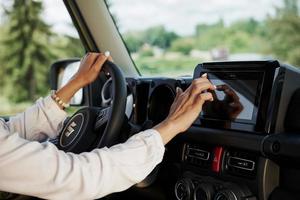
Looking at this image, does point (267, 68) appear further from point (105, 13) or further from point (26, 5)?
point (26, 5)

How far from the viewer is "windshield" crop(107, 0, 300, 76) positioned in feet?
6.42

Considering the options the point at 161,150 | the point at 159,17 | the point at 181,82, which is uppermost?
the point at 159,17

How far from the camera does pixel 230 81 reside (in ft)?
4.76

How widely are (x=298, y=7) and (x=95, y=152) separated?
1258 mm

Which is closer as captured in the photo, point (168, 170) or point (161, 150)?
point (161, 150)

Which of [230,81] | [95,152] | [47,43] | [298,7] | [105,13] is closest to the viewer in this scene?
[95,152]

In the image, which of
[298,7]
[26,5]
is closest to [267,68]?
[298,7]

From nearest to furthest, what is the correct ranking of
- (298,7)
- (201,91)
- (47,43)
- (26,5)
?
1. (201,91)
2. (298,7)
3. (26,5)
4. (47,43)

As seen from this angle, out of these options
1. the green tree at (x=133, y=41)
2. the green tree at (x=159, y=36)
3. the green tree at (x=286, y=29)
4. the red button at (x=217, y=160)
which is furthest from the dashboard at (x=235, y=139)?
the green tree at (x=133, y=41)

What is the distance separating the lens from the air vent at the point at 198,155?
153 centimetres

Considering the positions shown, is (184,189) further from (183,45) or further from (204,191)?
(183,45)

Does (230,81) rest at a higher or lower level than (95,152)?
higher

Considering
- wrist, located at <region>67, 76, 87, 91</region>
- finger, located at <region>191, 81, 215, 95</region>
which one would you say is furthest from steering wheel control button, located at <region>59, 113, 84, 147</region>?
finger, located at <region>191, 81, 215, 95</region>

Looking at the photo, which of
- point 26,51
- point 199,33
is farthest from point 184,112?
point 26,51
